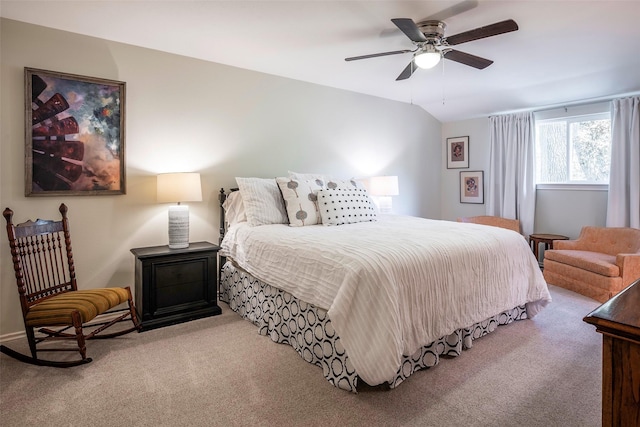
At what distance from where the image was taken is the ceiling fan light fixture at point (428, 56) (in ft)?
8.93

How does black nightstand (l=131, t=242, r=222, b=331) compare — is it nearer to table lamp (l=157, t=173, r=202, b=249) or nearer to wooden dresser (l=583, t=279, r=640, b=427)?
table lamp (l=157, t=173, r=202, b=249)

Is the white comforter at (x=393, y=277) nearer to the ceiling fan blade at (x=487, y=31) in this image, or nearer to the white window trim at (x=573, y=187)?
the ceiling fan blade at (x=487, y=31)

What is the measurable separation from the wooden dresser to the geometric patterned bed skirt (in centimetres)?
123

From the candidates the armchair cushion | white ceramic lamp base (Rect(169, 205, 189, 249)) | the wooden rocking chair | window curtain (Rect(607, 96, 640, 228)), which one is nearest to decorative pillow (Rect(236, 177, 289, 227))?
white ceramic lamp base (Rect(169, 205, 189, 249))

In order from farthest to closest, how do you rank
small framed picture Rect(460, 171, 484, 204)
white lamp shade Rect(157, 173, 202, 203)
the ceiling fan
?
small framed picture Rect(460, 171, 484, 204) < white lamp shade Rect(157, 173, 202, 203) < the ceiling fan

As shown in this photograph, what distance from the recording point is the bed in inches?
74.8

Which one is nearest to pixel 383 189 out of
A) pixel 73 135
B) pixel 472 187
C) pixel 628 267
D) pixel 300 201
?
pixel 300 201

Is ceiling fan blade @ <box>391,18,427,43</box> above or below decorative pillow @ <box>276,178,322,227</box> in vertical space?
above

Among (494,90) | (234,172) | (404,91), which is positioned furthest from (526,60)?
(234,172)

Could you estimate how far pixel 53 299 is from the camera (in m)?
2.39

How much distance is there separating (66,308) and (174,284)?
867 millimetres

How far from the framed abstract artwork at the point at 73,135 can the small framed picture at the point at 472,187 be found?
496cm

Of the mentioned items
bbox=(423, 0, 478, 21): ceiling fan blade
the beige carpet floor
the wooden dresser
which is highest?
bbox=(423, 0, 478, 21): ceiling fan blade

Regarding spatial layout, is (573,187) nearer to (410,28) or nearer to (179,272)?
(410,28)
